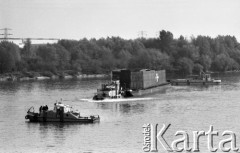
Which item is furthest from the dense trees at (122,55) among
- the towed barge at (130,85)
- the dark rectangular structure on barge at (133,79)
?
the dark rectangular structure on barge at (133,79)

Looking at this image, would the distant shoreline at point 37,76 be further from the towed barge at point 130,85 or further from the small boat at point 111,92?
the small boat at point 111,92

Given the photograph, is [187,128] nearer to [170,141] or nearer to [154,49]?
[170,141]

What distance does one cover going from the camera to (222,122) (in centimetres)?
4775

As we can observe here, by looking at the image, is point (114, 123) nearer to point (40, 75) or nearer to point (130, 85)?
point (130, 85)

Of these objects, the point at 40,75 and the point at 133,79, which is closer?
the point at 133,79

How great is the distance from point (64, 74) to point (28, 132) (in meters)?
101

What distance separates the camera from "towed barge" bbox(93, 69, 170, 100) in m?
71.0

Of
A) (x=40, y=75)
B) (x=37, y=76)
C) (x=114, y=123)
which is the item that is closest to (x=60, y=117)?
(x=114, y=123)

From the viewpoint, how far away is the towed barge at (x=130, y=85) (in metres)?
71.0

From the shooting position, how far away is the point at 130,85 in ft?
264

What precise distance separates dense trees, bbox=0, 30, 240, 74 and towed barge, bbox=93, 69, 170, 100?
55.6 metres

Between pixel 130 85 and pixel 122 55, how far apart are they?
77.2 m

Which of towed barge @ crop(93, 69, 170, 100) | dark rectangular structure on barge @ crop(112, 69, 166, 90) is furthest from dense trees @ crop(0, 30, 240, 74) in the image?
dark rectangular structure on barge @ crop(112, 69, 166, 90)

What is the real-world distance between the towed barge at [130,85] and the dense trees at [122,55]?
5562 cm
